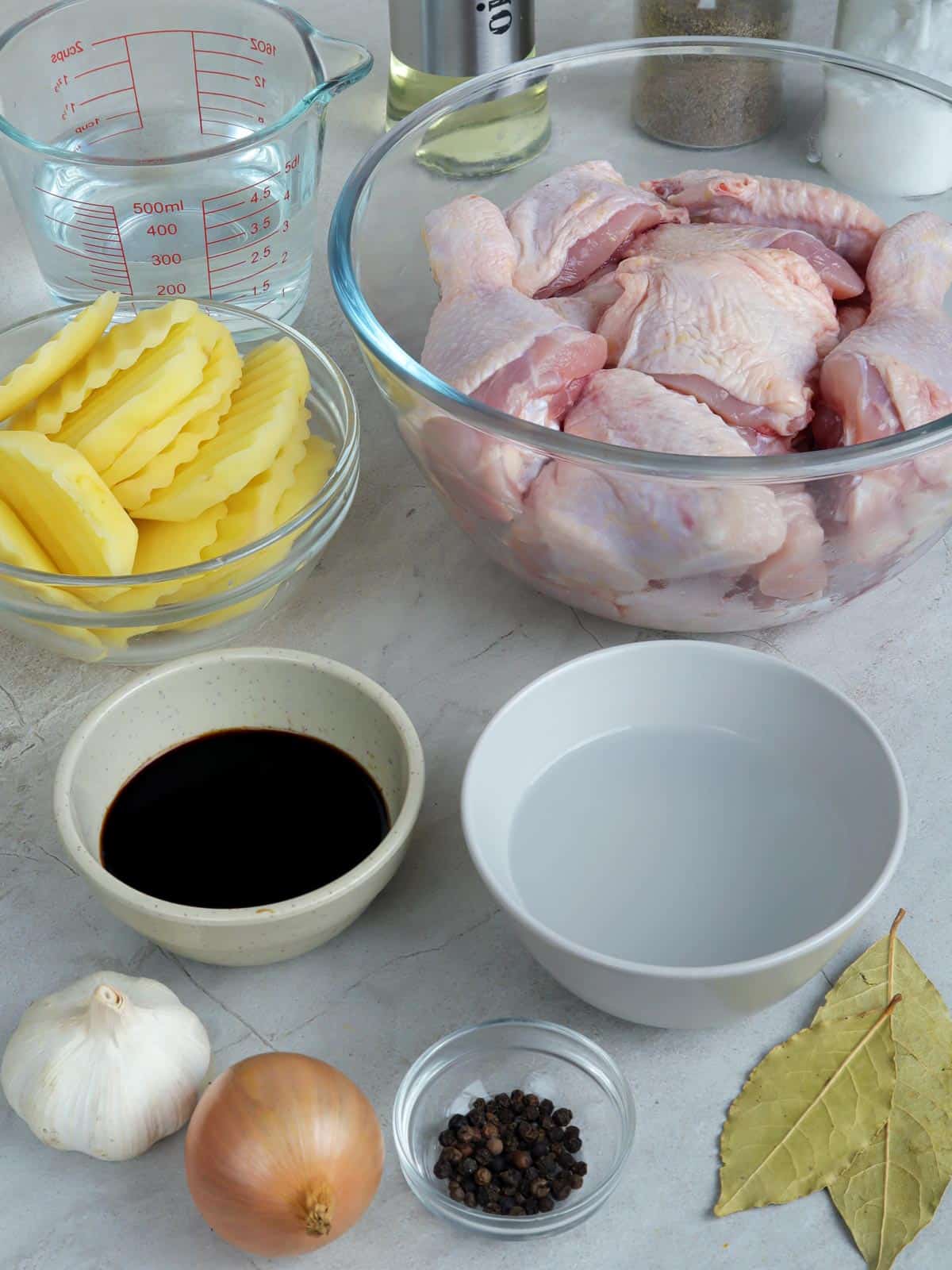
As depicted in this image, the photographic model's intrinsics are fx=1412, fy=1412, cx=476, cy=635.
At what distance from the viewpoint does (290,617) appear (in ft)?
3.93

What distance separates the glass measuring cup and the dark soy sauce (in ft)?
1.71

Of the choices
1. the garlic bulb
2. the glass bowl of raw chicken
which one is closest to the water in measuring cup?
the glass bowl of raw chicken

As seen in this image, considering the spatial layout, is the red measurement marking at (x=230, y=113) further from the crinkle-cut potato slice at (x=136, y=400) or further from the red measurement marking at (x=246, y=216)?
the crinkle-cut potato slice at (x=136, y=400)

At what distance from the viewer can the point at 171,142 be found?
5.00 feet

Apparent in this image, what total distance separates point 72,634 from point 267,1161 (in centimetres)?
46

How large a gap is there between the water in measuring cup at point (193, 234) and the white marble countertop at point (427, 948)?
18cm

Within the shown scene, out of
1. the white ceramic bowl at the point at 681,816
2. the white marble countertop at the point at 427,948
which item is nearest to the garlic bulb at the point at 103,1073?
the white marble countertop at the point at 427,948

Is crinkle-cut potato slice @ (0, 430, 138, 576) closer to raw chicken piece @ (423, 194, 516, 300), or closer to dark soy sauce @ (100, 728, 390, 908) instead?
dark soy sauce @ (100, 728, 390, 908)

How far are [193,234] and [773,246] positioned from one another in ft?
1.82

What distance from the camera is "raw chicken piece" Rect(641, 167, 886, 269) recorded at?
1.22 m

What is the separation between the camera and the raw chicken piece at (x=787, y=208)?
122 centimetres

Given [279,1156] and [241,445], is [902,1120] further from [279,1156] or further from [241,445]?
[241,445]

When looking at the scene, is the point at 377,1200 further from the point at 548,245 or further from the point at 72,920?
the point at 548,245

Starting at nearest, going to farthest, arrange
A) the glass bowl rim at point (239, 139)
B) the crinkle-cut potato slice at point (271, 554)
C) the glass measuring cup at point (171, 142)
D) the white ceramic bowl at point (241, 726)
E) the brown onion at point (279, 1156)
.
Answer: the brown onion at point (279, 1156), the white ceramic bowl at point (241, 726), the crinkle-cut potato slice at point (271, 554), the glass bowl rim at point (239, 139), the glass measuring cup at point (171, 142)
